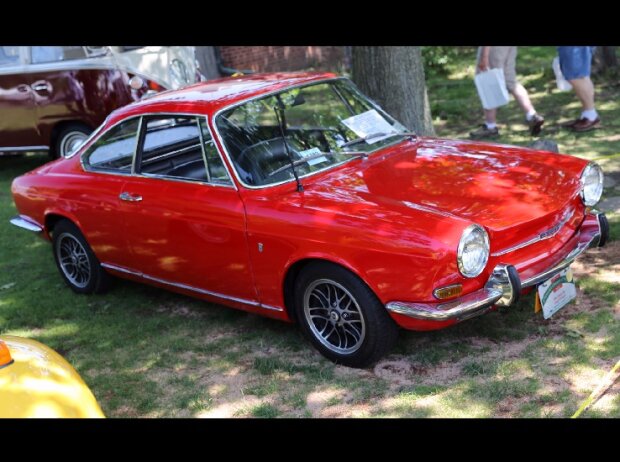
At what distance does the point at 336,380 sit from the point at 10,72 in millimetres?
7351

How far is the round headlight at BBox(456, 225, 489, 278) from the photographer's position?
429cm

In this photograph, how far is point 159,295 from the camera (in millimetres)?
6461

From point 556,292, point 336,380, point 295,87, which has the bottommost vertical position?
point 336,380

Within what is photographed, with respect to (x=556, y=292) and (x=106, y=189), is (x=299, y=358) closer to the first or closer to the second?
(x=556, y=292)

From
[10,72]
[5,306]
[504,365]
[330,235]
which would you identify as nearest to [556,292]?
[504,365]

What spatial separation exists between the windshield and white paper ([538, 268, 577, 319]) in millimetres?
1558

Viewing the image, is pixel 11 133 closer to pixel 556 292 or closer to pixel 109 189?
pixel 109 189

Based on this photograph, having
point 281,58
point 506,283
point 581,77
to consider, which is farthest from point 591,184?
point 281,58

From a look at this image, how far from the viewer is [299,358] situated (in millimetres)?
5066

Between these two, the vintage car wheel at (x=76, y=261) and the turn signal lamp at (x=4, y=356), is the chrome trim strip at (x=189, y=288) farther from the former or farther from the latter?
the turn signal lamp at (x=4, y=356)

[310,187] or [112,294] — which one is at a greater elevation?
[310,187]

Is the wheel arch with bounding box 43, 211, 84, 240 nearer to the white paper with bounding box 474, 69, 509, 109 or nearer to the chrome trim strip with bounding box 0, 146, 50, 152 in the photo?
the chrome trim strip with bounding box 0, 146, 50, 152

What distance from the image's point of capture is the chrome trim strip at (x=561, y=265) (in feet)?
14.9

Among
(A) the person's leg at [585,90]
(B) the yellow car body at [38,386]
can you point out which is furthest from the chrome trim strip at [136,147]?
(A) the person's leg at [585,90]
